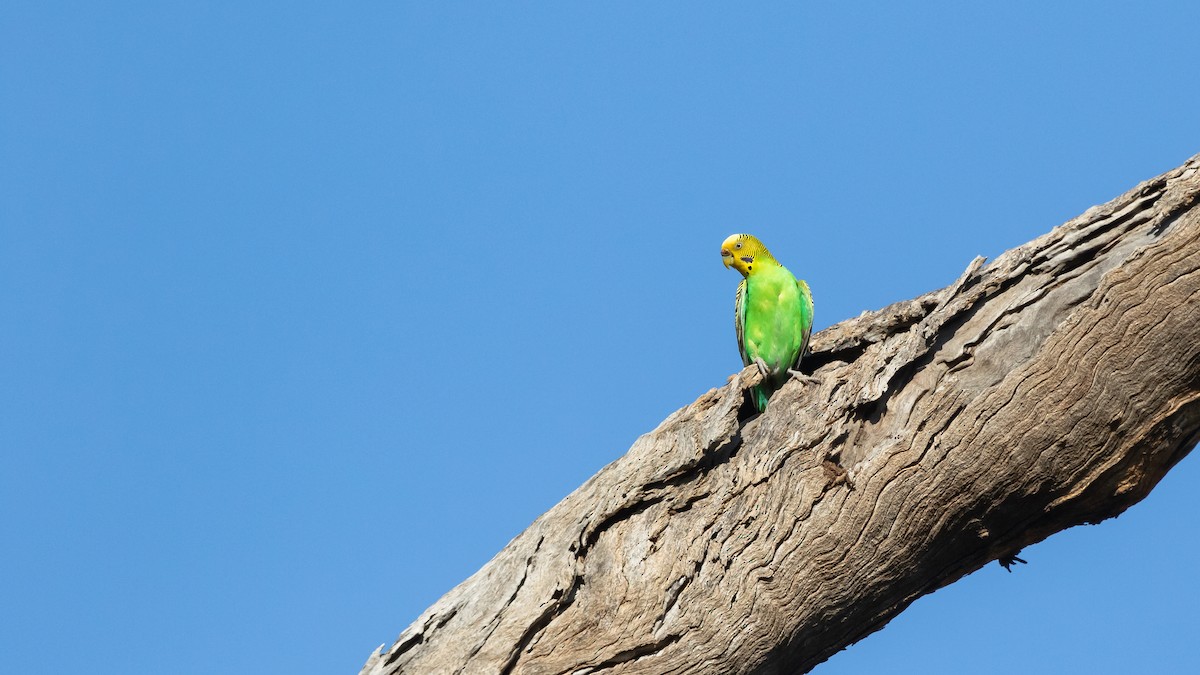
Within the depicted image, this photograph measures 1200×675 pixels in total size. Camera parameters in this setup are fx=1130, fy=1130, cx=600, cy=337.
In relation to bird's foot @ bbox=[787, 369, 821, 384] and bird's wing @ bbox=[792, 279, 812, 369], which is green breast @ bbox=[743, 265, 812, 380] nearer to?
bird's wing @ bbox=[792, 279, 812, 369]

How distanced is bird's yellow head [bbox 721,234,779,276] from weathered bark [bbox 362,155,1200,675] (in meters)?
3.08

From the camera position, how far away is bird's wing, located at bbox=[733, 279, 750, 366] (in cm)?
902

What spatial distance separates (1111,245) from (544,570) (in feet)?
11.8

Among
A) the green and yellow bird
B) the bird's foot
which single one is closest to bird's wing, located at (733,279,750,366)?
the green and yellow bird

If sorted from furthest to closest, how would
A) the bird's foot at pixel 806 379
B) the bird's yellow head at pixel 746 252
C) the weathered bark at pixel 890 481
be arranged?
1. the bird's yellow head at pixel 746 252
2. the bird's foot at pixel 806 379
3. the weathered bark at pixel 890 481

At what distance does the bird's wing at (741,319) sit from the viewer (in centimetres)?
902

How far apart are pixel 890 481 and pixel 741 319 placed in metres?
3.36

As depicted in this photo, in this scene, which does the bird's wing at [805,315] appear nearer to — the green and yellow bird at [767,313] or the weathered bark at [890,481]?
the green and yellow bird at [767,313]

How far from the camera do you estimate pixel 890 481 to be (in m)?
6.06

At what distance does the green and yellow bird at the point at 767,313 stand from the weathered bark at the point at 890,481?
912mm

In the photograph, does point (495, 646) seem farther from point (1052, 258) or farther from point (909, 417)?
point (1052, 258)

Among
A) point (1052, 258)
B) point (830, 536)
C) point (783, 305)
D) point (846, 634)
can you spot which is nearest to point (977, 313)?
point (1052, 258)

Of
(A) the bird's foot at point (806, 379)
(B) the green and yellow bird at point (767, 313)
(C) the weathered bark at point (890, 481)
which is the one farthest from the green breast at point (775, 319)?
(C) the weathered bark at point (890, 481)

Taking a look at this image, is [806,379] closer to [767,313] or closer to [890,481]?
[890,481]
